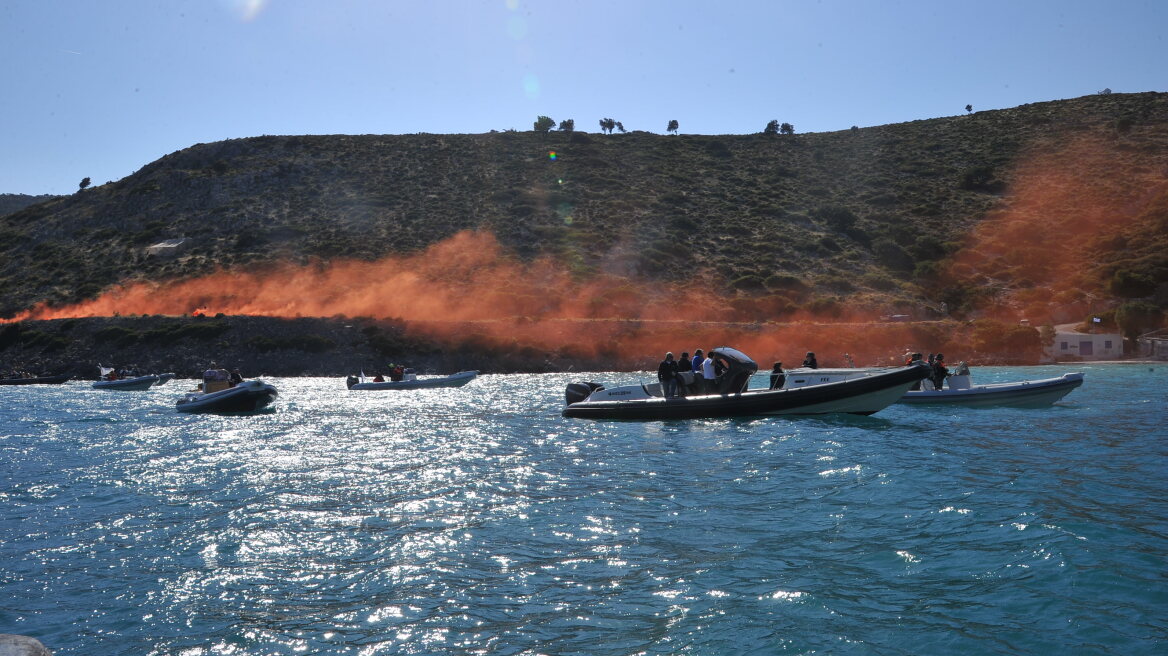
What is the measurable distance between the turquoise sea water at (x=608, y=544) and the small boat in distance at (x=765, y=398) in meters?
1.27

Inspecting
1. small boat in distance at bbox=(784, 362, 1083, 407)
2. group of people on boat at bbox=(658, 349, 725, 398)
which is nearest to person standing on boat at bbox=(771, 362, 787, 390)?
group of people on boat at bbox=(658, 349, 725, 398)

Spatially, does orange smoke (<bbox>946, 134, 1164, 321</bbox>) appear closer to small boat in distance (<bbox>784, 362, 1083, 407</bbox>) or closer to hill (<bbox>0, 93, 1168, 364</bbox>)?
hill (<bbox>0, 93, 1168, 364</bbox>)

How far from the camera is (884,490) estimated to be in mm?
15422

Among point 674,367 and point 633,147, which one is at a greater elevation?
point 633,147

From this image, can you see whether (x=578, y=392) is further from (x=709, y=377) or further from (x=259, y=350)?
(x=259, y=350)

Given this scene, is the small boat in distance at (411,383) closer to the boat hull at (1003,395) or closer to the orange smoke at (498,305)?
the orange smoke at (498,305)

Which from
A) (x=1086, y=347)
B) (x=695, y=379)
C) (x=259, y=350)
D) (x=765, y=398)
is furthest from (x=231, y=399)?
(x=1086, y=347)

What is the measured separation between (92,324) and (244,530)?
62.6 m

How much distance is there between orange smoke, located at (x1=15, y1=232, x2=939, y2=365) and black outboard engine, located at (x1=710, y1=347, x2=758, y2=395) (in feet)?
113

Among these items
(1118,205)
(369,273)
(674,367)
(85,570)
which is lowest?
(85,570)

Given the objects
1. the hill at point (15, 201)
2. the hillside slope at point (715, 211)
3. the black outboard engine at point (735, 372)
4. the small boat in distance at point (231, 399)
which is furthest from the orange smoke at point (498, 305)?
the hill at point (15, 201)

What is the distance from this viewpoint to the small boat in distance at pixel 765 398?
24.9 metres

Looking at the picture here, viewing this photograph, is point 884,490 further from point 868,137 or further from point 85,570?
point 868,137

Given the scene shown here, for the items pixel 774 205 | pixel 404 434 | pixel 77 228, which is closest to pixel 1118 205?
pixel 774 205
